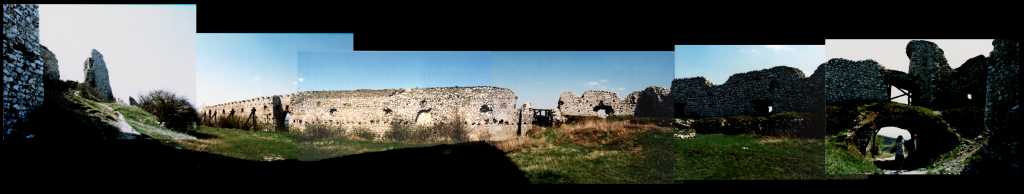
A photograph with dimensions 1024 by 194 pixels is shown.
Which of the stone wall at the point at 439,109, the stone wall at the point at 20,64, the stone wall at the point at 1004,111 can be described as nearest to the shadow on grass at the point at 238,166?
the stone wall at the point at 20,64

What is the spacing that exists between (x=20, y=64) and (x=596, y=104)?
12.0 m

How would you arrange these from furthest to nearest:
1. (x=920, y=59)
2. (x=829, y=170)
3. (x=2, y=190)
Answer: (x=920, y=59), (x=829, y=170), (x=2, y=190)

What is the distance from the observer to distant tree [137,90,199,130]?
1245 cm

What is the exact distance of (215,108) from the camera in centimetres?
1426

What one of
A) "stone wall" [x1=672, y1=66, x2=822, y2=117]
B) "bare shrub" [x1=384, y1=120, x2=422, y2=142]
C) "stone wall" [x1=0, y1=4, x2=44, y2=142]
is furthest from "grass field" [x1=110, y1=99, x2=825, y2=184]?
"stone wall" [x1=672, y1=66, x2=822, y2=117]

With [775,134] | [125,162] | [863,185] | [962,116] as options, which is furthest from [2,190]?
[962,116]

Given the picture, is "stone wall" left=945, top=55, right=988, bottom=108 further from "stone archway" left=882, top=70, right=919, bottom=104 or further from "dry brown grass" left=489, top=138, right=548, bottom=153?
"dry brown grass" left=489, top=138, right=548, bottom=153

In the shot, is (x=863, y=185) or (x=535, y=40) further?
(x=863, y=185)

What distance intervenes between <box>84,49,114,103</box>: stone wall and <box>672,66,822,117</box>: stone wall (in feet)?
67.5

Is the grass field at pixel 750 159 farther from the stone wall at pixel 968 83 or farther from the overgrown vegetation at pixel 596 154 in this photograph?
the stone wall at pixel 968 83

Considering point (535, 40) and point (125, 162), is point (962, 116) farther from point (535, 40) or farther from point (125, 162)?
point (125, 162)

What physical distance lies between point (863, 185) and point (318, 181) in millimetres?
8556

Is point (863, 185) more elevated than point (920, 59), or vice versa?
point (920, 59)

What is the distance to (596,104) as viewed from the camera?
12836 mm
